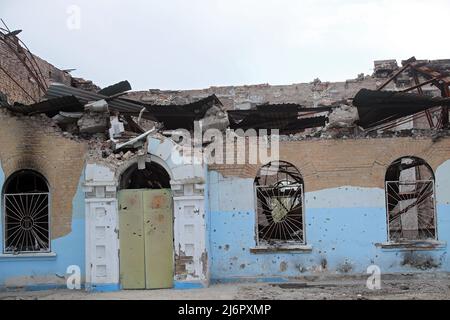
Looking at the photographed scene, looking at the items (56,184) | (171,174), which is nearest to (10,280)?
(56,184)

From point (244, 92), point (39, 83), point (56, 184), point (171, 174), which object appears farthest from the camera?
point (244, 92)

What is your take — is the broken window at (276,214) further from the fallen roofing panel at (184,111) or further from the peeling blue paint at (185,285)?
the peeling blue paint at (185,285)

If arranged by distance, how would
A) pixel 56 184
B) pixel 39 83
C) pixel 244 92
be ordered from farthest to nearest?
1. pixel 244 92
2. pixel 39 83
3. pixel 56 184

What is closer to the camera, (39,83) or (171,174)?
(171,174)

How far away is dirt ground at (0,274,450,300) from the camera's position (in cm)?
1050

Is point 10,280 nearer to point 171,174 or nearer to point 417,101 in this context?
point 171,174

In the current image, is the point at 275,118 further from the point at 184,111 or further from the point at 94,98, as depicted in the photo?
the point at 94,98

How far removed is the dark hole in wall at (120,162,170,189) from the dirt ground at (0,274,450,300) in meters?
2.46

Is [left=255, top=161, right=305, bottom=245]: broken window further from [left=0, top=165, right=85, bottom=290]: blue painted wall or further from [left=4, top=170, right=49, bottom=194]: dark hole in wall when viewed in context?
[left=4, top=170, right=49, bottom=194]: dark hole in wall

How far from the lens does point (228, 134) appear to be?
12766 mm

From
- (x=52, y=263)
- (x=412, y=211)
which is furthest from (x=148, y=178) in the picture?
(x=412, y=211)

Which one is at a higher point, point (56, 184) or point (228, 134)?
point (228, 134)

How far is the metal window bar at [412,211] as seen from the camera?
13.0m

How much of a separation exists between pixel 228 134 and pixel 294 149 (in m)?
1.47
